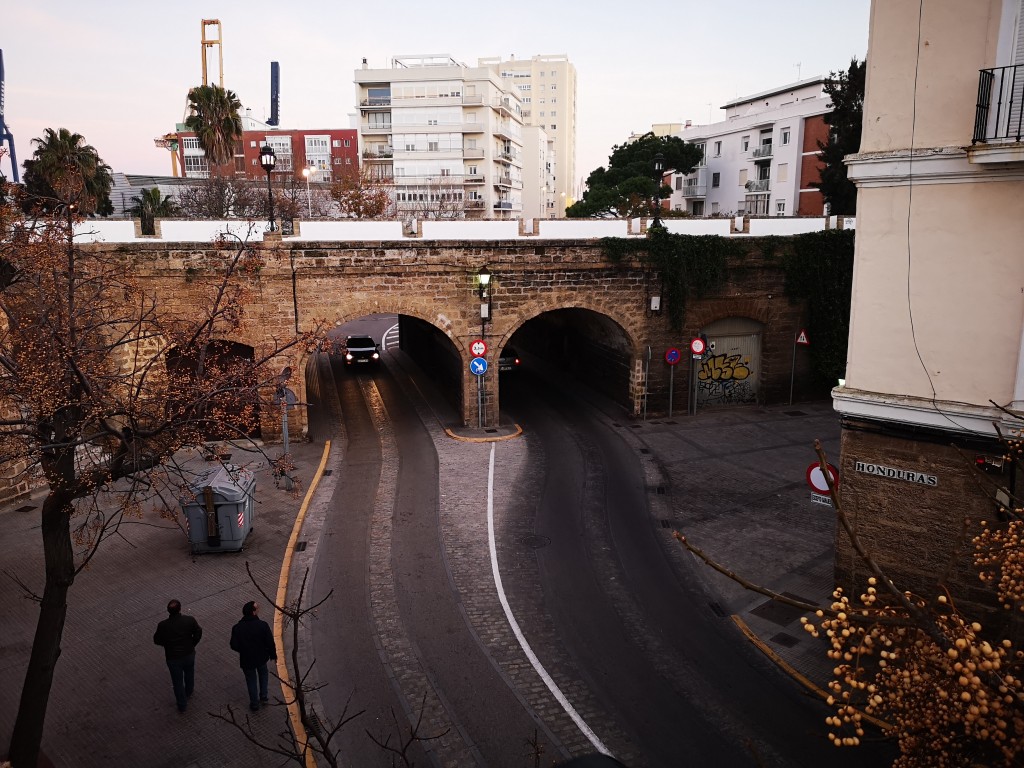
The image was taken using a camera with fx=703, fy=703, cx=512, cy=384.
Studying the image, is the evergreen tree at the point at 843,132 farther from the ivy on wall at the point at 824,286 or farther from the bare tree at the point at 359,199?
the bare tree at the point at 359,199

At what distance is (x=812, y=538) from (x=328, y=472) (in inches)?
488

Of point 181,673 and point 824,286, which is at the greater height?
point 824,286

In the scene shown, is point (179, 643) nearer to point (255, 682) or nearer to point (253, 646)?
point (253, 646)

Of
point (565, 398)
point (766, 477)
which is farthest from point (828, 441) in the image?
point (565, 398)

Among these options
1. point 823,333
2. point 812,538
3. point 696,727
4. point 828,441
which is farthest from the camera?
point 823,333

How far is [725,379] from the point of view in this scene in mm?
25781

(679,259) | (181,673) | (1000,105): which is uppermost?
(1000,105)

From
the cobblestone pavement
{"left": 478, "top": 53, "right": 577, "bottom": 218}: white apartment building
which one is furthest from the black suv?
{"left": 478, "top": 53, "right": 577, "bottom": 218}: white apartment building

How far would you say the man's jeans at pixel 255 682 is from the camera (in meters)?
9.55

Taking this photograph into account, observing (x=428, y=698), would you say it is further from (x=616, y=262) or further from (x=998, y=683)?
(x=616, y=262)

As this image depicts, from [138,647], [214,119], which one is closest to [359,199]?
[214,119]

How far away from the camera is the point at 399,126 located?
6950cm

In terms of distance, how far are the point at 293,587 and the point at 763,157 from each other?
163 feet

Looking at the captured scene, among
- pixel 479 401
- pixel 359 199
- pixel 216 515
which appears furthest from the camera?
pixel 359 199
